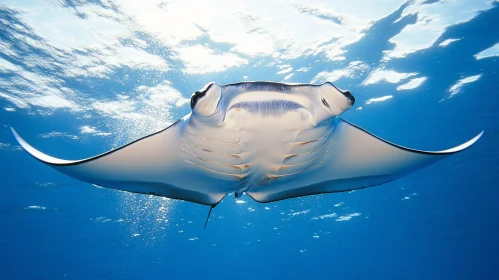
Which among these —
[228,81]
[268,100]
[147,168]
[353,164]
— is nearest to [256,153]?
[268,100]

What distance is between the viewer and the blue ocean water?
7.42 meters

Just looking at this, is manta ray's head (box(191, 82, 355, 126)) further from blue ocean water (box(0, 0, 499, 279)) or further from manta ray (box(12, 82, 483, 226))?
blue ocean water (box(0, 0, 499, 279))

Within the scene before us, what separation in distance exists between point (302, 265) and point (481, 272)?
34.6 m

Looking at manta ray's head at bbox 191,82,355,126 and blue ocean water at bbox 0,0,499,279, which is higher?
blue ocean water at bbox 0,0,499,279

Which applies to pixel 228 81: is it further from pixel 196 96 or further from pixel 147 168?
pixel 196 96

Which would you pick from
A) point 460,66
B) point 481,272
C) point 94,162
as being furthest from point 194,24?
point 481,272

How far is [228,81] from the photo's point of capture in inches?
366

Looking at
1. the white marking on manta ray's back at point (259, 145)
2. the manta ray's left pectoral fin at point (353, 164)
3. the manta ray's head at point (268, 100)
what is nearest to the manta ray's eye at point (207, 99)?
the manta ray's head at point (268, 100)

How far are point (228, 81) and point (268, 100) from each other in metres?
7.31

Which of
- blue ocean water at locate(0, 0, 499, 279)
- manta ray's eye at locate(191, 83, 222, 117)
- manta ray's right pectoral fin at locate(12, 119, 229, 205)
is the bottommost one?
manta ray's right pectoral fin at locate(12, 119, 229, 205)

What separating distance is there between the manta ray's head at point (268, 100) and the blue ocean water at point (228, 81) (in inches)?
223

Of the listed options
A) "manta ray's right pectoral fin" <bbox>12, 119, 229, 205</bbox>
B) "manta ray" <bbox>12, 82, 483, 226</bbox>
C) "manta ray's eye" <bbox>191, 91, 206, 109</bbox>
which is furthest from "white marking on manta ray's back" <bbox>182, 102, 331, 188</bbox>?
"manta ray's eye" <bbox>191, 91, 206, 109</bbox>

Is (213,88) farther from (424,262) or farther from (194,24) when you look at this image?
(424,262)

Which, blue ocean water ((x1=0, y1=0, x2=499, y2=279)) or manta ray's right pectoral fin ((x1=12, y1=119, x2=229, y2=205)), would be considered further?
blue ocean water ((x1=0, y1=0, x2=499, y2=279))
